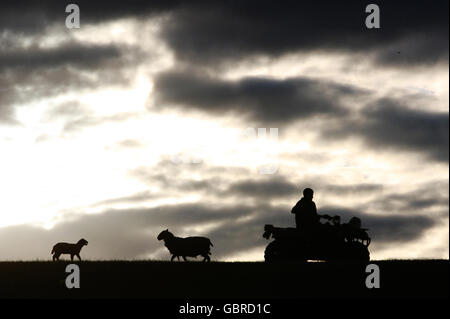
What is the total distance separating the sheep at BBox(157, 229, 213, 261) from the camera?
3656 centimetres

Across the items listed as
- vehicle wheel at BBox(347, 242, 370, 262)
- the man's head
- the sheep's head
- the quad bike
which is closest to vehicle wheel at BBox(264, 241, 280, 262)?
the quad bike

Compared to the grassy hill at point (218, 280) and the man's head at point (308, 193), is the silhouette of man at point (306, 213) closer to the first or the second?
the man's head at point (308, 193)

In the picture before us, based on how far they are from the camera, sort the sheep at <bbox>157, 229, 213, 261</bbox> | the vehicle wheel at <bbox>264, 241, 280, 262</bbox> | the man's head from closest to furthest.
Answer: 1. the man's head
2. the vehicle wheel at <bbox>264, 241, 280, 262</bbox>
3. the sheep at <bbox>157, 229, 213, 261</bbox>

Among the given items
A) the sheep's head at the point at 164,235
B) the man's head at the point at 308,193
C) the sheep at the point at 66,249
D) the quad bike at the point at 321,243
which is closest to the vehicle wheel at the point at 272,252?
the quad bike at the point at 321,243

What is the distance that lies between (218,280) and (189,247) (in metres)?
9.67

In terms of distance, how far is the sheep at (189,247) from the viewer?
36562 millimetres

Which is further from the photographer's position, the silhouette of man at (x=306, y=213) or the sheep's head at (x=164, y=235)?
the sheep's head at (x=164, y=235)

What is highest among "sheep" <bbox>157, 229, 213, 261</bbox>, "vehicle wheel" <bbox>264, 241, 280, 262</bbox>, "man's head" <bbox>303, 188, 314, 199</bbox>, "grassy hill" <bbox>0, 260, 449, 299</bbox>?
"man's head" <bbox>303, 188, 314, 199</bbox>

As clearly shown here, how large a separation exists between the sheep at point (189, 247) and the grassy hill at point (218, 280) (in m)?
5.36

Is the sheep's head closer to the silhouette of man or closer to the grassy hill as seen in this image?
the grassy hill

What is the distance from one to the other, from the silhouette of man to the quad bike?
20 cm

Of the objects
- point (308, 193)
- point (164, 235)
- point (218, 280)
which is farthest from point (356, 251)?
point (164, 235)
